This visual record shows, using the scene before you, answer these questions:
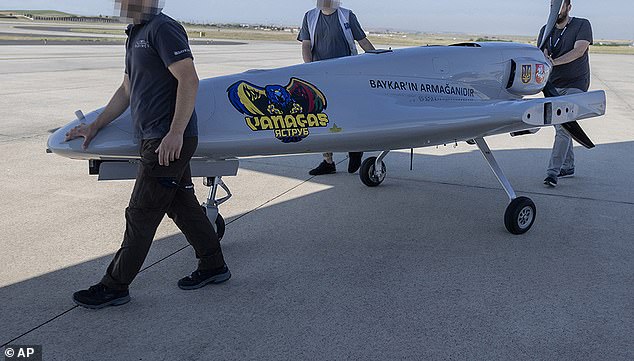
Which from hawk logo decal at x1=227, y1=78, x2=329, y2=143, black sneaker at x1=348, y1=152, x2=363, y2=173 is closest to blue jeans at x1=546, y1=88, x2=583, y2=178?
black sneaker at x1=348, y1=152, x2=363, y2=173

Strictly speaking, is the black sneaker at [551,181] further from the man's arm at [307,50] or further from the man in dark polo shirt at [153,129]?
the man in dark polo shirt at [153,129]

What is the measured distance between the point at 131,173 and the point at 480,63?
121 inches

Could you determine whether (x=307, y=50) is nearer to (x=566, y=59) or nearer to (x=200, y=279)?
(x=566, y=59)

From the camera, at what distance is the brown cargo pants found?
3049mm

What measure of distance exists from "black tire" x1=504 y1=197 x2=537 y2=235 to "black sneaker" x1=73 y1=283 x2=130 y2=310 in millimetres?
2917

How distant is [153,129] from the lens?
119 inches

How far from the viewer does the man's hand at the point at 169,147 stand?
9.66ft

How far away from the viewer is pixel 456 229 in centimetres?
472

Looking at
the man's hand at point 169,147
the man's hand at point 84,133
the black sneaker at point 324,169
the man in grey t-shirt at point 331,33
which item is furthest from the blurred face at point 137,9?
the black sneaker at point 324,169

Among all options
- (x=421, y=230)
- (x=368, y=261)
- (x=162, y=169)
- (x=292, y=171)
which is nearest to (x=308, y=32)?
(x=292, y=171)

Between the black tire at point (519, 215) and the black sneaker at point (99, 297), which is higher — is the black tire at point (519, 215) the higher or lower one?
the higher one

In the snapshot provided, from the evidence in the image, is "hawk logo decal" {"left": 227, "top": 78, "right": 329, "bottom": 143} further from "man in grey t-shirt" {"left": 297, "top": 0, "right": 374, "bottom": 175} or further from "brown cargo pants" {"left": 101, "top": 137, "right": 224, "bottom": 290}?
"man in grey t-shirt" {"left": 297, "top": 0, "right": 374, "bottom": 175}

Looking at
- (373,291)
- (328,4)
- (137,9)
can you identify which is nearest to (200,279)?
(373,291)

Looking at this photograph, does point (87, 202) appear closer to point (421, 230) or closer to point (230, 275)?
point (230, 275)
